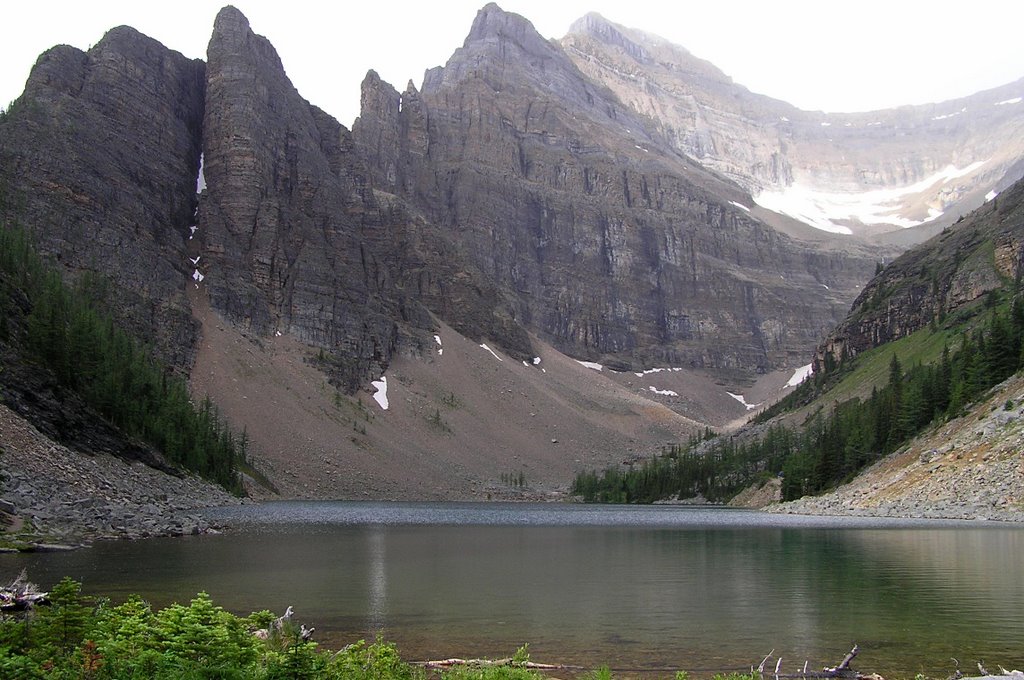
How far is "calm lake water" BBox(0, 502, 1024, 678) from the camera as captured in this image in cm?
2252

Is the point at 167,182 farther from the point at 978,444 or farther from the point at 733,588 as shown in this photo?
the point at 733,588

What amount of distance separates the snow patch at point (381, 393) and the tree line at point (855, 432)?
5012cm

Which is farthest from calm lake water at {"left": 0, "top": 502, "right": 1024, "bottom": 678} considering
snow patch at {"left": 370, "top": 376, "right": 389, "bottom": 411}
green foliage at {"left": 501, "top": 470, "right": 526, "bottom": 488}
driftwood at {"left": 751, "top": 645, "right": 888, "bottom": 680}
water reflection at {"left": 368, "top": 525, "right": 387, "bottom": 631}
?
snow patch at {"left": 370, "top": 376, "right": 389, "bottom": 411}

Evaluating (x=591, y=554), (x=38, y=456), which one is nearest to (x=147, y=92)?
(x=38, y=456)

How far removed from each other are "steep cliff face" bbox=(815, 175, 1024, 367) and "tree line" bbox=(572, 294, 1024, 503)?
1317 centimetres

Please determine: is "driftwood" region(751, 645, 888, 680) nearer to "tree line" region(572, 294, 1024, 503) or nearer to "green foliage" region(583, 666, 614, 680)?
"green foliage" region(583, 666, 614, 680)

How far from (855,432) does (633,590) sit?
78.3 meters

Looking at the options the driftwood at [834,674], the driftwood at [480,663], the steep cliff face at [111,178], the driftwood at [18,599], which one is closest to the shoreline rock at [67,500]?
the driftwood at [18,599]

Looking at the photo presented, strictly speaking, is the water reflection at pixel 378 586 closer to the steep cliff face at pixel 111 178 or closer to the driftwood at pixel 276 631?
the driftwood at pixel 276 631

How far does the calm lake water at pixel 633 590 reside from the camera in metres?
22.5

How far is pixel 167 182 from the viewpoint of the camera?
614 feet

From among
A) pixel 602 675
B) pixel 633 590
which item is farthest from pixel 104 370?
pixel 602 675

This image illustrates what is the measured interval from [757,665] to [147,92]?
668 feet

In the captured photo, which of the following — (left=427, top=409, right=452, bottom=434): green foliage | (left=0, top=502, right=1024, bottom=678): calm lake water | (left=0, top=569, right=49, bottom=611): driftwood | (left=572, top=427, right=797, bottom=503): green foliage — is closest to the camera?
(left=0, top=569, right=49, bottom=611): driftwood
